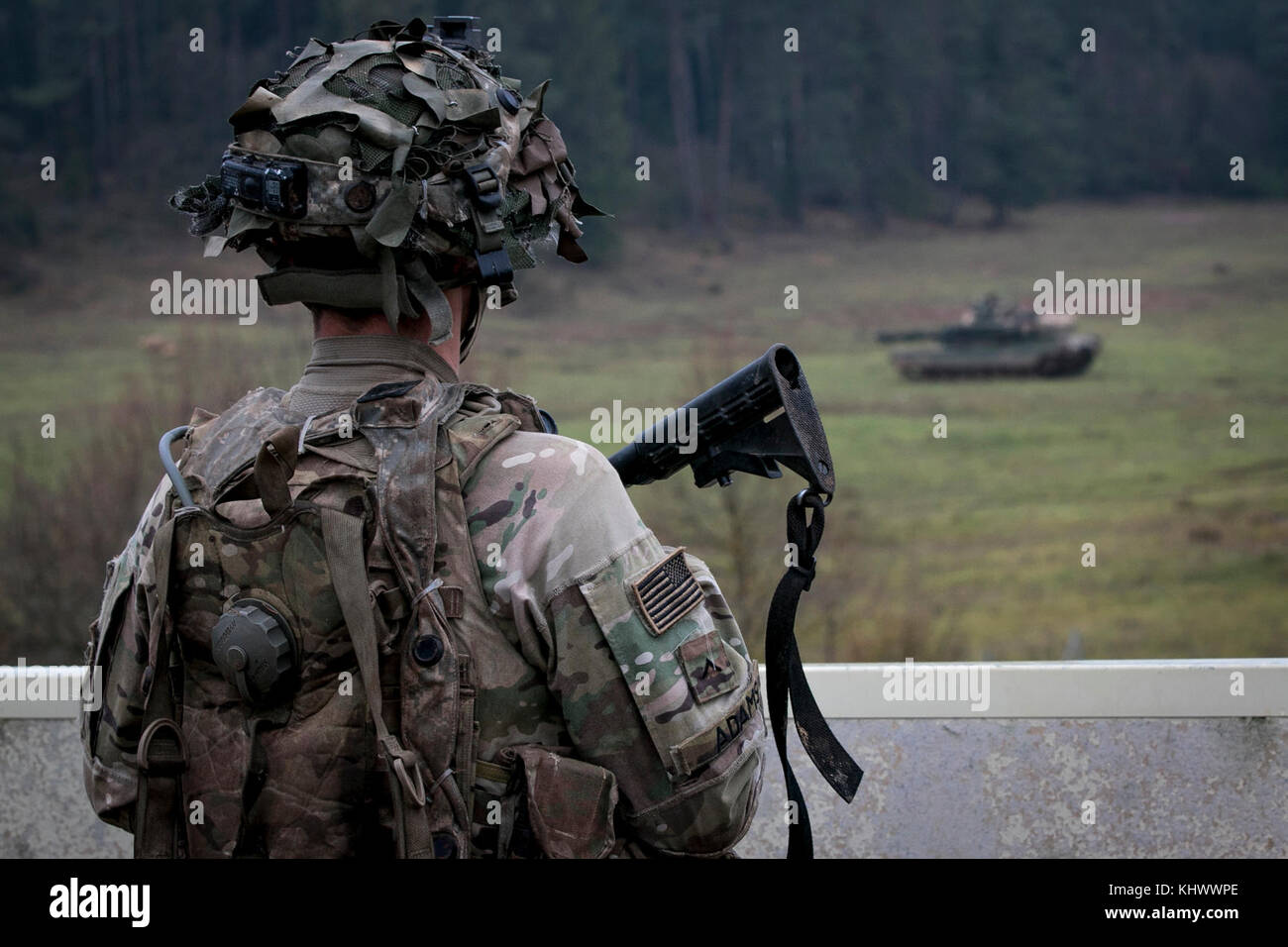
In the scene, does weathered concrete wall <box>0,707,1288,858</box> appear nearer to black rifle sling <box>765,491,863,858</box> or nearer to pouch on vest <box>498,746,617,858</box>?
black rifle sling <box>765,491,863,858</box>

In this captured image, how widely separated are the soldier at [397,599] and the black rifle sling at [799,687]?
389mm

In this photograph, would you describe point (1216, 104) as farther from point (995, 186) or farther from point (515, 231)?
point (515, 231)

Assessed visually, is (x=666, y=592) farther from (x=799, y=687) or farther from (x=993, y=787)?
(x=993, y=787)

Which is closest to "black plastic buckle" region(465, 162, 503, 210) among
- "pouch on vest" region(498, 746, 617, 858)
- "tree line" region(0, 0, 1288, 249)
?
"pouch on vest" region(498, 746, 617, 858)

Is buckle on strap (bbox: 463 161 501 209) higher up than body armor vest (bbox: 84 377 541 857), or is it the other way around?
buckle on strap (bbox: 463 161 501 209)

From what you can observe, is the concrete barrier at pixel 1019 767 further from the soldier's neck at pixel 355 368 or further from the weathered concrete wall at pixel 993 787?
the soldier's neck at pixel 355 368

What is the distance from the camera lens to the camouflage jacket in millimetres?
1876

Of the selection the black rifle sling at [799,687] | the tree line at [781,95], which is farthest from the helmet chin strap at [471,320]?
the tree line at [781,95]

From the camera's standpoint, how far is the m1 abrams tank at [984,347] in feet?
51.4

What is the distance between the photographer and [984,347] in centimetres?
1580

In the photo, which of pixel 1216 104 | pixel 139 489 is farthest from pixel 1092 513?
pixel 139 489

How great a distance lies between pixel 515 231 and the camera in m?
2.19

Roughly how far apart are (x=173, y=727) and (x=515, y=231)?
95 centimetres

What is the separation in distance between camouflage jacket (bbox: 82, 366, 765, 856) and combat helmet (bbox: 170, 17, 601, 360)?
0.88 ft
